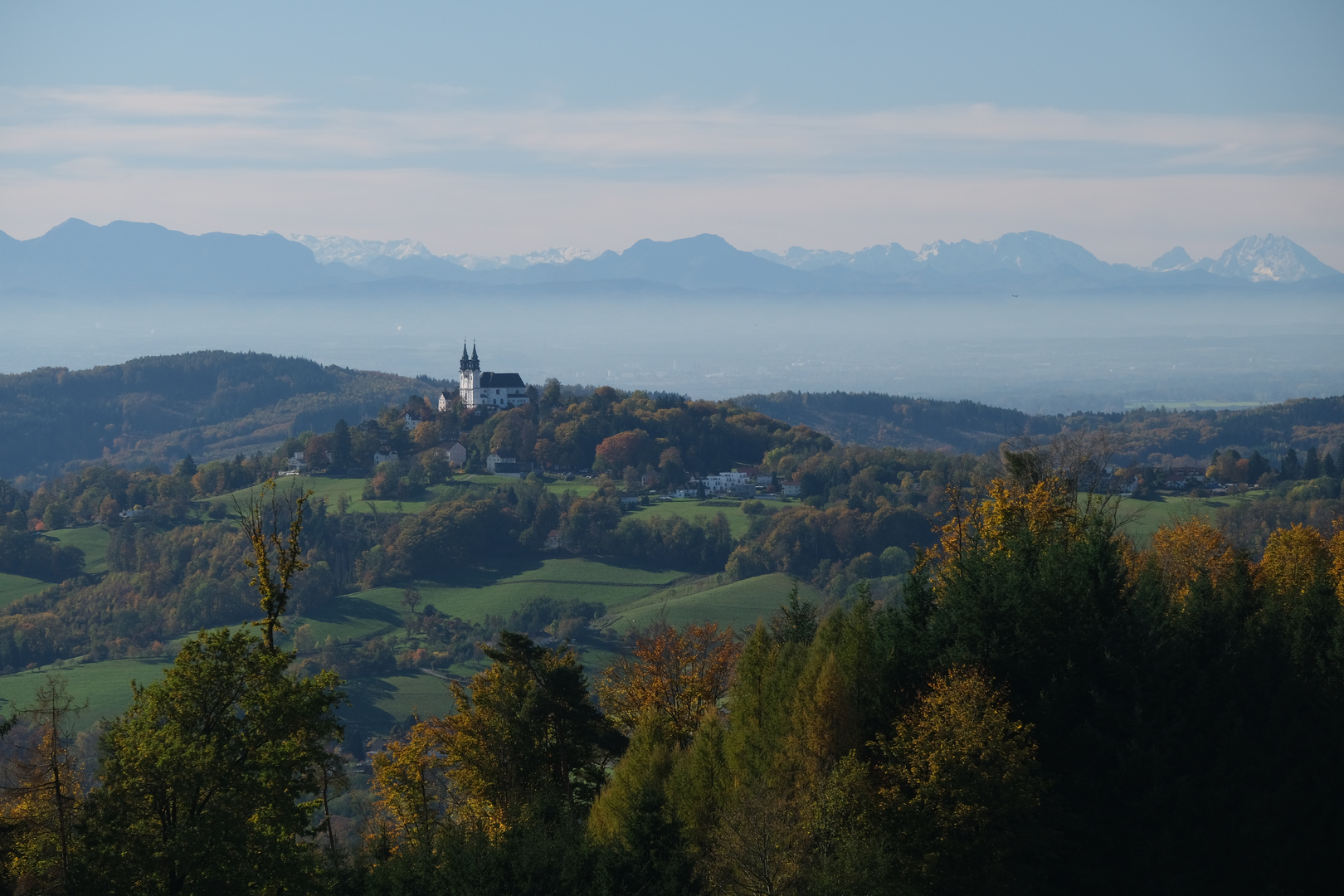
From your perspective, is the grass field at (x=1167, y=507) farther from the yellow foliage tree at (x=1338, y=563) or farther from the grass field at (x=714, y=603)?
the yellow foliage tree at (x=1338, y=563)

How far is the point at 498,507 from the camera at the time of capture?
121375 mm

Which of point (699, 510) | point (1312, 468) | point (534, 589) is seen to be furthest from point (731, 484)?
point (1312, 468)

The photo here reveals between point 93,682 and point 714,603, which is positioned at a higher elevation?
point 714,603

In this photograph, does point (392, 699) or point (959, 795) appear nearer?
point (959, 795)

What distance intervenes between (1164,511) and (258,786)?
86.3 metres

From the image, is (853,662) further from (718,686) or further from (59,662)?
(59,662)

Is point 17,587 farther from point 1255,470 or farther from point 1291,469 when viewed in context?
point 1291,469

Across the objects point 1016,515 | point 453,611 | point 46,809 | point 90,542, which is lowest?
point 453,611

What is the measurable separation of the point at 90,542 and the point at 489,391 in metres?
45.7

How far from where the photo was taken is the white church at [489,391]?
148750 millimetres

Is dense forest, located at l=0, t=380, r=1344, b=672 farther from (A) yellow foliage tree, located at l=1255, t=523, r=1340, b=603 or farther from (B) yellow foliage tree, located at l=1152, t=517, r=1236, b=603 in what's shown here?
(A) yellow foliage tree, located at l=1255, t=523, r=1340, b=603

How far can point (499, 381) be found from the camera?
151 meters

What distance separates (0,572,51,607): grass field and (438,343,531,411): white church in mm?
49666

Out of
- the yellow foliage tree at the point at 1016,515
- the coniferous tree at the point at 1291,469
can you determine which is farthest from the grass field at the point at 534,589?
the yellow foliage tree at the point at 1016,515
